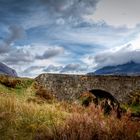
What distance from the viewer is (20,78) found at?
30.4 metres

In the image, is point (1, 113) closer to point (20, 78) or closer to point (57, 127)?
point (57, 127)

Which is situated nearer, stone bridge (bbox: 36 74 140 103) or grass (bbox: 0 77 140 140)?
grass (bbox: 0 77 140 140)

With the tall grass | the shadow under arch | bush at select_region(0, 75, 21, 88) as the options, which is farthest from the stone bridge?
the tall grass

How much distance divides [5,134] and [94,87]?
20535 mm

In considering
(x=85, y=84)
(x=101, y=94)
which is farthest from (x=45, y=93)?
(x=101, y=94)

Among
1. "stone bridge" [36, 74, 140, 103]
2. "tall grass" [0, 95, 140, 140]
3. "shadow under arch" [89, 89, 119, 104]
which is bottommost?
"tall grass" [0, 95, 140, 140]

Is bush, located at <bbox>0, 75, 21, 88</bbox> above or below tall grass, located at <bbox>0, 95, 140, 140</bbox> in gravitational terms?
above

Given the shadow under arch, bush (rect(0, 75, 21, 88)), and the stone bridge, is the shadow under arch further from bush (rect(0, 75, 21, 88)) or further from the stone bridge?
bush (rect(0, 75, 21, 88))

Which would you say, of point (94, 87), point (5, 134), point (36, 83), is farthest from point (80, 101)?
point (5, 134)

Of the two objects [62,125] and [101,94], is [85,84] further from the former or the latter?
[62,125]

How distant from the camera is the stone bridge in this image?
104 ft

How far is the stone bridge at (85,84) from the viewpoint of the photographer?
31562 millimetres

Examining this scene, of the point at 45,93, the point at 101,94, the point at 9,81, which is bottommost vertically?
the point at 101,94

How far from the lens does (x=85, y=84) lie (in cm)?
3192
